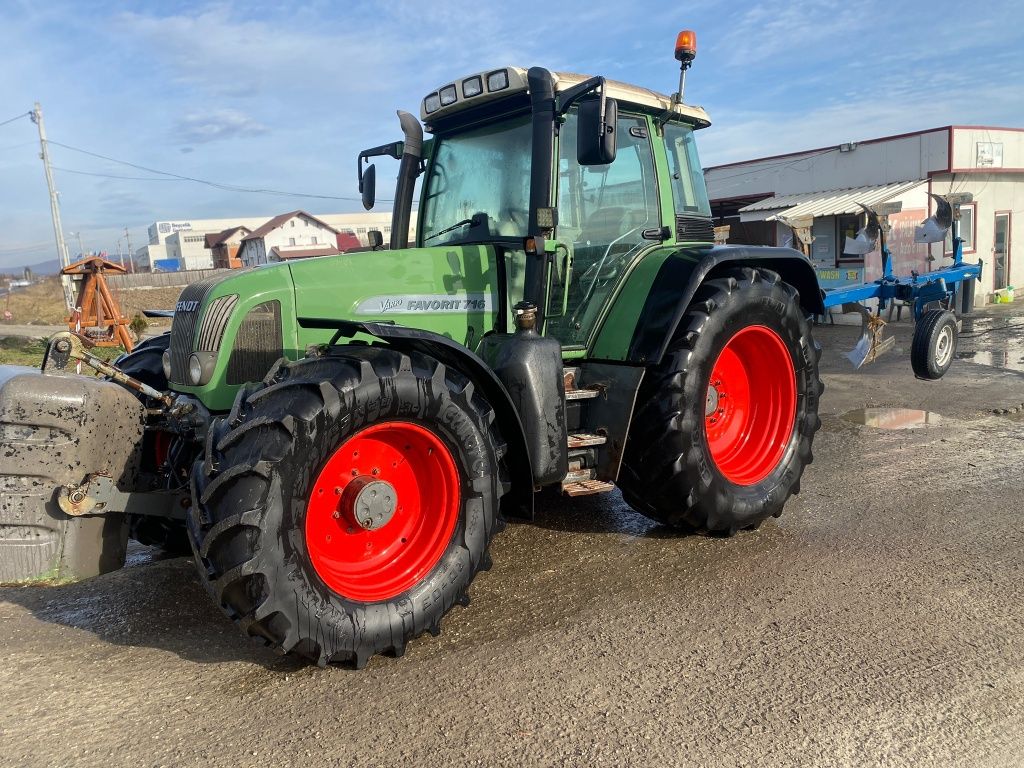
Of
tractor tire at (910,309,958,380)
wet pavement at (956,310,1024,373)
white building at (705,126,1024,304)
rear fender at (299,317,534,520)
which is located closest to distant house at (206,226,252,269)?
white building at (705,126,1024,304)

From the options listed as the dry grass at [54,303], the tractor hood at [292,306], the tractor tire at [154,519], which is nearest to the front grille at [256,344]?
the tractor hood at [292,306]

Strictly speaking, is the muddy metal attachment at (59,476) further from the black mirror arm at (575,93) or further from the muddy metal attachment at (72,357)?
the black mirror arm at (575,93)

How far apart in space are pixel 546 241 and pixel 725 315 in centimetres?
103

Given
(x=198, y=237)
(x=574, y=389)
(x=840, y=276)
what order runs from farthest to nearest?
(x=198, y=237)
(x=840, y=276)
(x=574, y=389)

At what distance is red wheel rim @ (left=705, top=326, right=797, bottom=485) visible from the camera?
472cm

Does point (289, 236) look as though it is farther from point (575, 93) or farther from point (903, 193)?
point (575, 93)

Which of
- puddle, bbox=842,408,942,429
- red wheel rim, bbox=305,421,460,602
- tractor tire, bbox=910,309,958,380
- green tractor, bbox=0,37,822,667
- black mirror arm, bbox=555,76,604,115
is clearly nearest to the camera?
green tractor, bbox=0,37,822,667

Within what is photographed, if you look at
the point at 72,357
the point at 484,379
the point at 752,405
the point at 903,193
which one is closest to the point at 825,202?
the point at 903,193

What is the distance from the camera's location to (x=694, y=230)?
4.93 metres

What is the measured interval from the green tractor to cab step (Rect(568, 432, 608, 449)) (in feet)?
0.05

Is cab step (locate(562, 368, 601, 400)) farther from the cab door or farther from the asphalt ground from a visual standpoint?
the asphalt ground

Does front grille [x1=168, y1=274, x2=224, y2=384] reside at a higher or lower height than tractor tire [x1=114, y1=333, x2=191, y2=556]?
higher

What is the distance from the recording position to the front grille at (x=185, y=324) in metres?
3.57

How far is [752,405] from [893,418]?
3041 mm
